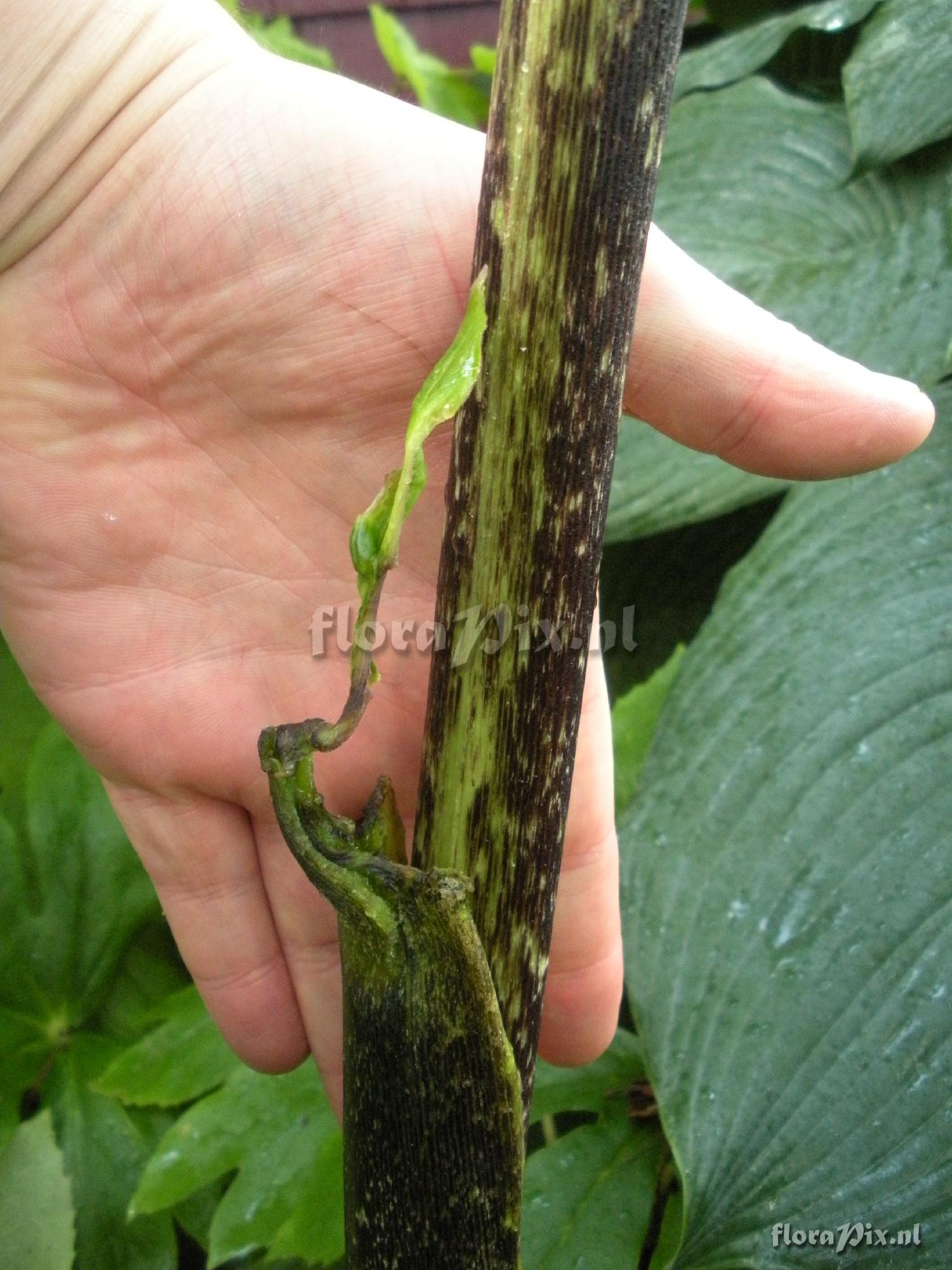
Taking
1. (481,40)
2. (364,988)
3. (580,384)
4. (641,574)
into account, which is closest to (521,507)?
(580,384)

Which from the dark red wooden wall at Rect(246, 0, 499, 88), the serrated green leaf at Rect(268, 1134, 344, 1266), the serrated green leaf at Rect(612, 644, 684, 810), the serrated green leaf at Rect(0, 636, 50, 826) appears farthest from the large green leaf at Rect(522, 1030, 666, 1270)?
the dark red wooden wall at Rect(246, 0, 499, 88)

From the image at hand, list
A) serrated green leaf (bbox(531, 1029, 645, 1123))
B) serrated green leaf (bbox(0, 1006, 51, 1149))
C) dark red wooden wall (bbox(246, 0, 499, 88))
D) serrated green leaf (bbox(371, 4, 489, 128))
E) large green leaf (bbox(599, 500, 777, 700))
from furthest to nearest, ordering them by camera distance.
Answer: dark red wooden wall (bbox(246, 0, 499, 88))
serrated green leaf (bbox(371, 4, 489, 128))
large green leaf (bbox(599, 500, 777, 700))
serrated green leaf (bbox(0, 1006, 51, 1149))
serrated green leaf (bbox(531, 1029, 645, 1123))

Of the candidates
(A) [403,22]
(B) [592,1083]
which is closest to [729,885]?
(B) [592,1083]

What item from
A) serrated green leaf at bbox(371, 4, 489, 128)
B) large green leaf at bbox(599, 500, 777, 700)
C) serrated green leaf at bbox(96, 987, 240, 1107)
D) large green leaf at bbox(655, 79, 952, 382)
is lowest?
serrated green leaf at bbox(96, 987, 240, 1107)

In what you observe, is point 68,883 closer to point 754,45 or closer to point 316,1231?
point 316,1231

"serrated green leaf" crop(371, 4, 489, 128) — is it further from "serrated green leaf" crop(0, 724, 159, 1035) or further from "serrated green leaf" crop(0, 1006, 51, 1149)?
"serrated green leaf" crop(0, 1006, 51, 1149)

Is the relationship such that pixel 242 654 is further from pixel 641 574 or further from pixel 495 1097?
pixel 641 574

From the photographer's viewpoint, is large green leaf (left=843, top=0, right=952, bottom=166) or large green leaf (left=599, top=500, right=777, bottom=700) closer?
large green leaf (left=843, top=0, right=952, bottom=166)
